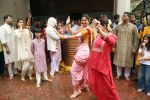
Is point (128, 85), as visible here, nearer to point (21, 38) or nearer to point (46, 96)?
point (46, 96)

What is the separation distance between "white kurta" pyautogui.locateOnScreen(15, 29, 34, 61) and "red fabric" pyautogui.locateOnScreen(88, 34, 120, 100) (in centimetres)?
234

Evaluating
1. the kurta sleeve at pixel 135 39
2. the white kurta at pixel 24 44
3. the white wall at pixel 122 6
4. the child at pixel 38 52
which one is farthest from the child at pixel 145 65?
the white wall at pixel 122 6

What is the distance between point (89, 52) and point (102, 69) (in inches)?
28.8

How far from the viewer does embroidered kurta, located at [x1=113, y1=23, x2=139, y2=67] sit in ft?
27.5

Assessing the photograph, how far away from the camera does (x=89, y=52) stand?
715 centimetres

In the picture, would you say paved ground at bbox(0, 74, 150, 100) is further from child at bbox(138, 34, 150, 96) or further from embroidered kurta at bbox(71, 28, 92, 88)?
embroidered kurta at bbox(71, 28, 92, 88)

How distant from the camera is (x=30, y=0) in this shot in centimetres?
1455

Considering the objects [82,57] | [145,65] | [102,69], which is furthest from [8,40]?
[145,65]

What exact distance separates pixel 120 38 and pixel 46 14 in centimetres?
693

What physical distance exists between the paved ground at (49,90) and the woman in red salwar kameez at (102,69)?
73cm

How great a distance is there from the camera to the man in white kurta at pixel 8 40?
858cm

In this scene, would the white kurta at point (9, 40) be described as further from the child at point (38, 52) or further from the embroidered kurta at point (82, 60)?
the embroidered kurta at point (82, 60)

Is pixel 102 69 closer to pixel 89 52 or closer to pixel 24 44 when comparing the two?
pixel 89 52

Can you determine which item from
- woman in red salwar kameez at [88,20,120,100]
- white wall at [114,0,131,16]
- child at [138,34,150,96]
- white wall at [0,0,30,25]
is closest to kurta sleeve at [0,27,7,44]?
woman in red salwar kameez at [88,20,120,100]
